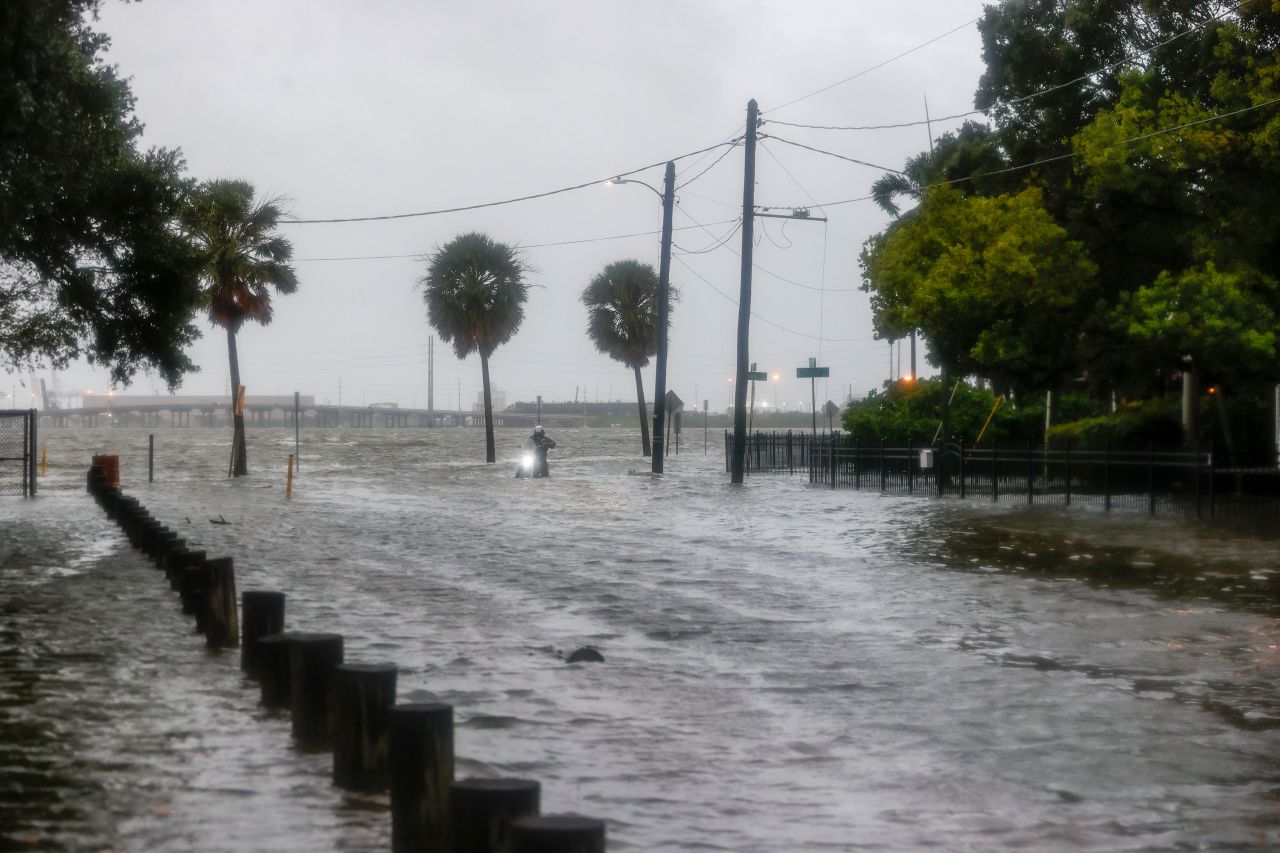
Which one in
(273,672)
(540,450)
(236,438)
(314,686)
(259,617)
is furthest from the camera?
(236,438)

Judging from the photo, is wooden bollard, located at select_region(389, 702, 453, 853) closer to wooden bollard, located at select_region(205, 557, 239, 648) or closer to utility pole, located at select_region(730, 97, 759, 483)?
wooden bollard, located at select_region(205, 557, 239, 648)

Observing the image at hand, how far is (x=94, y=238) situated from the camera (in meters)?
22.2

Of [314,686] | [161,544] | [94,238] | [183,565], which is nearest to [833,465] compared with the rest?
[94,238]

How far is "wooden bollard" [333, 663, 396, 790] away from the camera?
588 cm

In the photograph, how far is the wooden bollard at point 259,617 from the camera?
8.61 meters

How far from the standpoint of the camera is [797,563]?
16.7 m

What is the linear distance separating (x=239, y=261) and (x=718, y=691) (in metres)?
40.9

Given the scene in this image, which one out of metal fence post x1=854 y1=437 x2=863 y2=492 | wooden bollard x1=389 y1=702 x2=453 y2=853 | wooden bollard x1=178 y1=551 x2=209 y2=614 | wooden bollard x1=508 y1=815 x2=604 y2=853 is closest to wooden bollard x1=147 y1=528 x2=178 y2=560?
wooden bollard x1=178 y1=551 x2=209 y2=614

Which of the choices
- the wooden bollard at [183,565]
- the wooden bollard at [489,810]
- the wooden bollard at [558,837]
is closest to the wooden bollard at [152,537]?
the wooden bollard at [183,565]

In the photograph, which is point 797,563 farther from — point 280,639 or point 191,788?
point 191,788

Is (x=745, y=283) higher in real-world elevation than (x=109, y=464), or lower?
higher

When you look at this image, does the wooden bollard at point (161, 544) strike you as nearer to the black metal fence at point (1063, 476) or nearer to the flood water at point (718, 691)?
the flood water at point (718, 691)

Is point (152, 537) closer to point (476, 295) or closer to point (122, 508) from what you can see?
point (122, 508)

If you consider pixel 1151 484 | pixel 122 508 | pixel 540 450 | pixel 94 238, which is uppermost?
pixel 94 238
